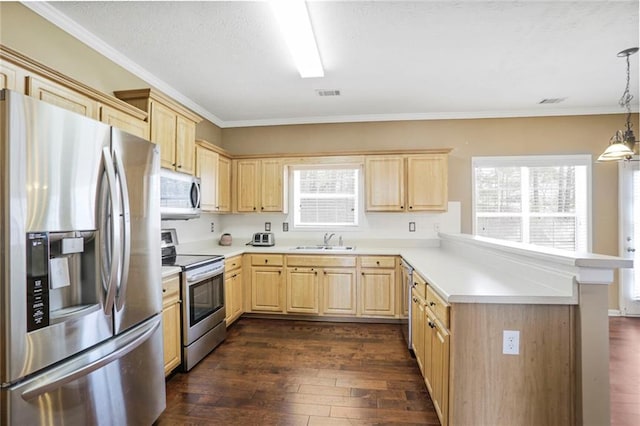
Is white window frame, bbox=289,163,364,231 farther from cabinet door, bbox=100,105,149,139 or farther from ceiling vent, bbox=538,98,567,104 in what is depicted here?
ceiling vent, bbox=538,98,567,104

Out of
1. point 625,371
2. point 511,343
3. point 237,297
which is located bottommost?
point 625,371

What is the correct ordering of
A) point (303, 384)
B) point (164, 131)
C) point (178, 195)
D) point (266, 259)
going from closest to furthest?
1. point (303, 384)
2. point (164, 131)
3. point (178, 195)
4. point (266, 259)

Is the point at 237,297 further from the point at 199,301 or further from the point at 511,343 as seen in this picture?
the point at 511,343

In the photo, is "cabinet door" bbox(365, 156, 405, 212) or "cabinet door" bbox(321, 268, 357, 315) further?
"cabinet door" bbox(365, 156, 405, 212)

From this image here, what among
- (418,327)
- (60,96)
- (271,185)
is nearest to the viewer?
(60,96)

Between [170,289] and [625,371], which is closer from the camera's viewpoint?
[170,289]

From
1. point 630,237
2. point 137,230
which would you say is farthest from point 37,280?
point 630,237

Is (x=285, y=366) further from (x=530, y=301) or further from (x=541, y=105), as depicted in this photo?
(x=541, y=105)

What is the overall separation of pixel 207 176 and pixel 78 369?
8.32ft

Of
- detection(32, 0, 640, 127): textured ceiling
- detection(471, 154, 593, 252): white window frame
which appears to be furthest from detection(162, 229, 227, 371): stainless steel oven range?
detection(471, 154, 593, 252): white window frame

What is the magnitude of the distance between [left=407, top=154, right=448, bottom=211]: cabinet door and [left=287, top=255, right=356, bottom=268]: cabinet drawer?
3.57 ft

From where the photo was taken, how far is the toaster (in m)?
4.20

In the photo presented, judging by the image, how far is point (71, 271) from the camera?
4.65 ft

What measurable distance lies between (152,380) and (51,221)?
1169 mm
